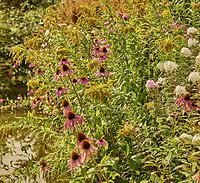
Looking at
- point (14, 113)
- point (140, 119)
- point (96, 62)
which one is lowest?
point (14, 113)

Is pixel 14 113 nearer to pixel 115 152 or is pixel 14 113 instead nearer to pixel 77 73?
pixel 77 73

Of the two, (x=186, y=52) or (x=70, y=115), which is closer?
(x=70, y=115)

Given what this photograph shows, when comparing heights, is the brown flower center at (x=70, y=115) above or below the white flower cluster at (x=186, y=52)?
below

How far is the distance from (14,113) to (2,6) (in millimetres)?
4493

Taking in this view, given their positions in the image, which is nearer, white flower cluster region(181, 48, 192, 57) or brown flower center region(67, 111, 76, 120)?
brown flower center region(67, 111, 76, 120)

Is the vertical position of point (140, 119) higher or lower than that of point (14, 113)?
higher

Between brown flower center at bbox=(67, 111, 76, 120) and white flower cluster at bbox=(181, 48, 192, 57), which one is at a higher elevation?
white flower cluster at bbox=(181, 48, 192, 57)

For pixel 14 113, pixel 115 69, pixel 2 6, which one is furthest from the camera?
pixel 2 6

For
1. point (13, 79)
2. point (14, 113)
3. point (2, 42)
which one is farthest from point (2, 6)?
point (14, 113)

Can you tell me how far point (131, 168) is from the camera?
2023 millimetres

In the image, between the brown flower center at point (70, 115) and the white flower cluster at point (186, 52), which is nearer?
the brown flower center at point (70, 115)

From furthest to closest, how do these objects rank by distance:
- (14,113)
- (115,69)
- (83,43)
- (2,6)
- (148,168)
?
(2,6) < (14,113) < (83,43) < (115,69) < (148,168)

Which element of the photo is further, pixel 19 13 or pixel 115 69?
pixel 19 13

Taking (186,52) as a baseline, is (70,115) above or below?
A: below
